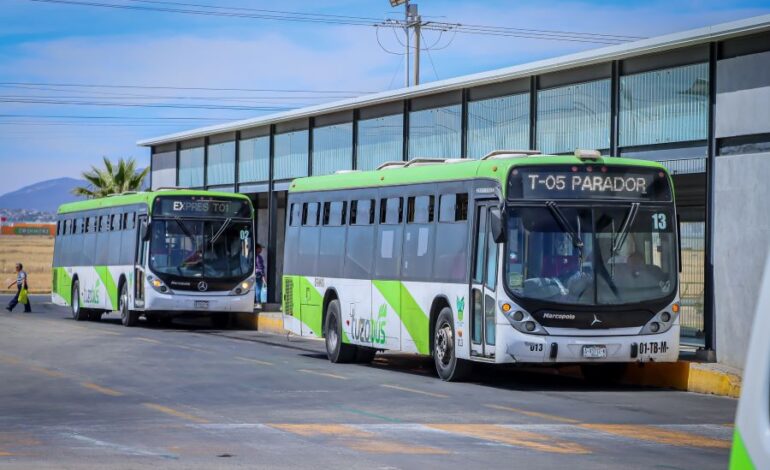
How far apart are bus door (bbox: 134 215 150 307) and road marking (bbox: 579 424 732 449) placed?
21.7 m

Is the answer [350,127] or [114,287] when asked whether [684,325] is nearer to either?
Answer: [350,127]

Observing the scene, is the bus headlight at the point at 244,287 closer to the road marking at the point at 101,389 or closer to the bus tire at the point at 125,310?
the bus tire at the point at 125,310

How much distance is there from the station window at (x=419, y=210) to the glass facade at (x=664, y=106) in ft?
12.7

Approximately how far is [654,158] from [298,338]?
1268 cm

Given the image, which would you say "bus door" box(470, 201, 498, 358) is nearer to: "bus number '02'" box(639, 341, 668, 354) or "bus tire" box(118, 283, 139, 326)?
"bus number '02'" box(639, 341, 668, 354)

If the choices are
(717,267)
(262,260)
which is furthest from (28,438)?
(262,260)

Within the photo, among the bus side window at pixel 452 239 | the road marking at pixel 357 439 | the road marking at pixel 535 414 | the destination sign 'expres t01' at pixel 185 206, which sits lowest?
the road marking at pixel 357 439

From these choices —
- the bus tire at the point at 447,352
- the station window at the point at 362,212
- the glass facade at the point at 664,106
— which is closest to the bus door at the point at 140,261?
the station window at the point at 362,212

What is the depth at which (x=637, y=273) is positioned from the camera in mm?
18469

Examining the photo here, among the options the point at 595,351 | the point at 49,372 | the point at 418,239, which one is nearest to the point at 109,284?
the point at 49,372

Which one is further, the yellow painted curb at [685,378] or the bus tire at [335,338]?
the bus tire at [335,338]

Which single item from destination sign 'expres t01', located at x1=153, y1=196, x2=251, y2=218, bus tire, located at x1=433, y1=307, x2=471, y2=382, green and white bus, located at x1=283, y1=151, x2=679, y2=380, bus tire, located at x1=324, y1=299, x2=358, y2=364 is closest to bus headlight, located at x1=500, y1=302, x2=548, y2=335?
green and white bus, located at x1=283, y1=151, x2=679, y2=380

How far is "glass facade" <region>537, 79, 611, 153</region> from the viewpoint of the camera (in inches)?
936

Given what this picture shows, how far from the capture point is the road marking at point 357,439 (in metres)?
11.5
